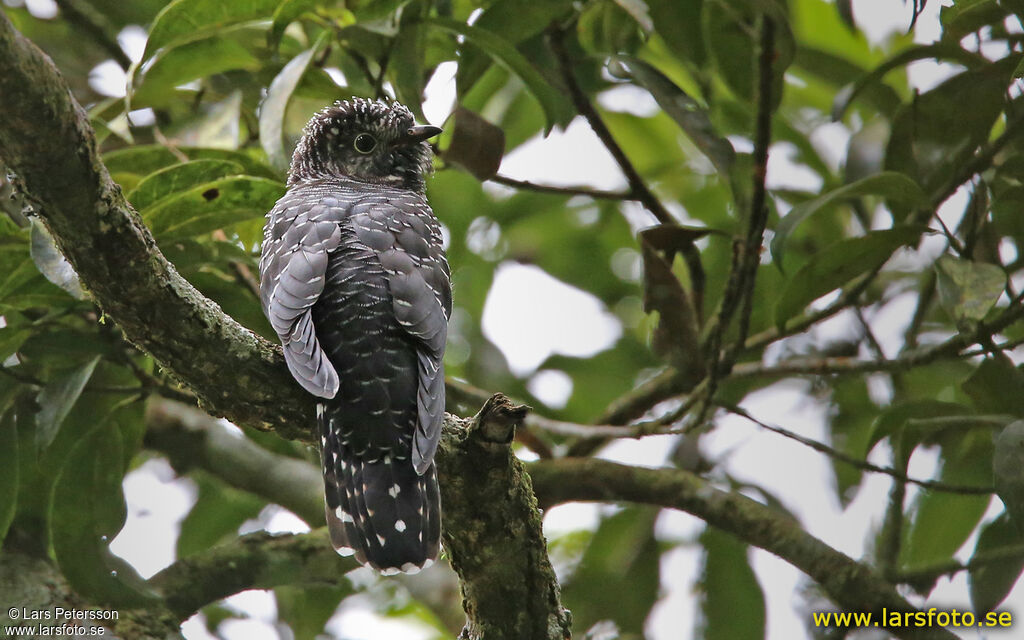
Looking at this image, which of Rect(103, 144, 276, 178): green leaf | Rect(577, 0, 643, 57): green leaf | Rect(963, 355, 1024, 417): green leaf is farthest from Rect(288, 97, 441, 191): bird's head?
Rect(963, 355, 1024, 417): green leaf

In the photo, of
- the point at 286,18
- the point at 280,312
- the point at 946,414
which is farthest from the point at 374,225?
the point at 946,414

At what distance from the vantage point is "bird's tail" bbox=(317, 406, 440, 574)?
2756 mm

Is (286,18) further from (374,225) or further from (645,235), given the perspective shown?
(645,235)

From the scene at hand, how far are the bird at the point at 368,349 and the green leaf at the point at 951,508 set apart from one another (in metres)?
2.08

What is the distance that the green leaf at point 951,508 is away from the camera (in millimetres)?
4016

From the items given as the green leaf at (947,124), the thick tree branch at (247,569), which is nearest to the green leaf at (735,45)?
the green leaf at (947,124)

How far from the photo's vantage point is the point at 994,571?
3744 mm

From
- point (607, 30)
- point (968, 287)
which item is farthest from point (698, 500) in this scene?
point (607, 30)

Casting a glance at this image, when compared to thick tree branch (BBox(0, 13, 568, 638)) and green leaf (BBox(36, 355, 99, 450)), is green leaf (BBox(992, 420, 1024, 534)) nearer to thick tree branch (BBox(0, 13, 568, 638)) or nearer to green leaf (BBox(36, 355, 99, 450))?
thick tree branch (BBox(0, 13, 568, 638))

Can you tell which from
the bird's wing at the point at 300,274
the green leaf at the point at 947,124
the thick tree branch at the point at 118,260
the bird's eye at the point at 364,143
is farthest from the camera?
the bird's eye at the point at 364,143

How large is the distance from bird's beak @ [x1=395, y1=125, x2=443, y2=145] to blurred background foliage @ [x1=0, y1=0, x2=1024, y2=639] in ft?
0.69

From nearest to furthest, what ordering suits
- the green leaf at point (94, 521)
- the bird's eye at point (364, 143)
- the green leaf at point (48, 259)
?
the green leaf at point (48, 259)
the green leaf at point (94, 521)
the bird's eye at point (364, 143)

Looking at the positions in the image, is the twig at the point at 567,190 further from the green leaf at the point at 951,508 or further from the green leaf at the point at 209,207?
the green leaf at the point at 951,508

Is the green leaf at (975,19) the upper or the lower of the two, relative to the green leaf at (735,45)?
lower
